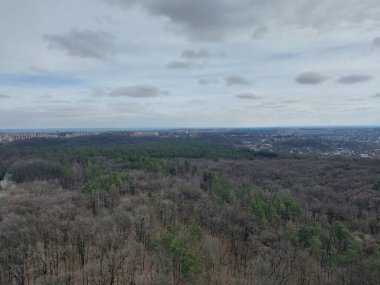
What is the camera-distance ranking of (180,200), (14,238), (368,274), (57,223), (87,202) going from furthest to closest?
1. (180,200)
2. (87,202)
3. (57,223)
4. (14,238)
5. (368,274)

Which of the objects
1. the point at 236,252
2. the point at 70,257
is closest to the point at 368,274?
the point at 236,252

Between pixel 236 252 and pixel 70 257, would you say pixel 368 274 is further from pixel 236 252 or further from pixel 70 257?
pixel 70 257

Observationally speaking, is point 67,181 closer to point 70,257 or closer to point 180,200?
point 180,200

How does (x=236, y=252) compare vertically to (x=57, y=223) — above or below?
below

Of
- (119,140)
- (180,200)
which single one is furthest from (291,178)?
(119,140)

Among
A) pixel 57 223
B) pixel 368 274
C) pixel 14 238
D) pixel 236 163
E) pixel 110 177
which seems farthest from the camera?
pixel 236 163

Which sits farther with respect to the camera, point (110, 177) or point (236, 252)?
point (110, 177)
